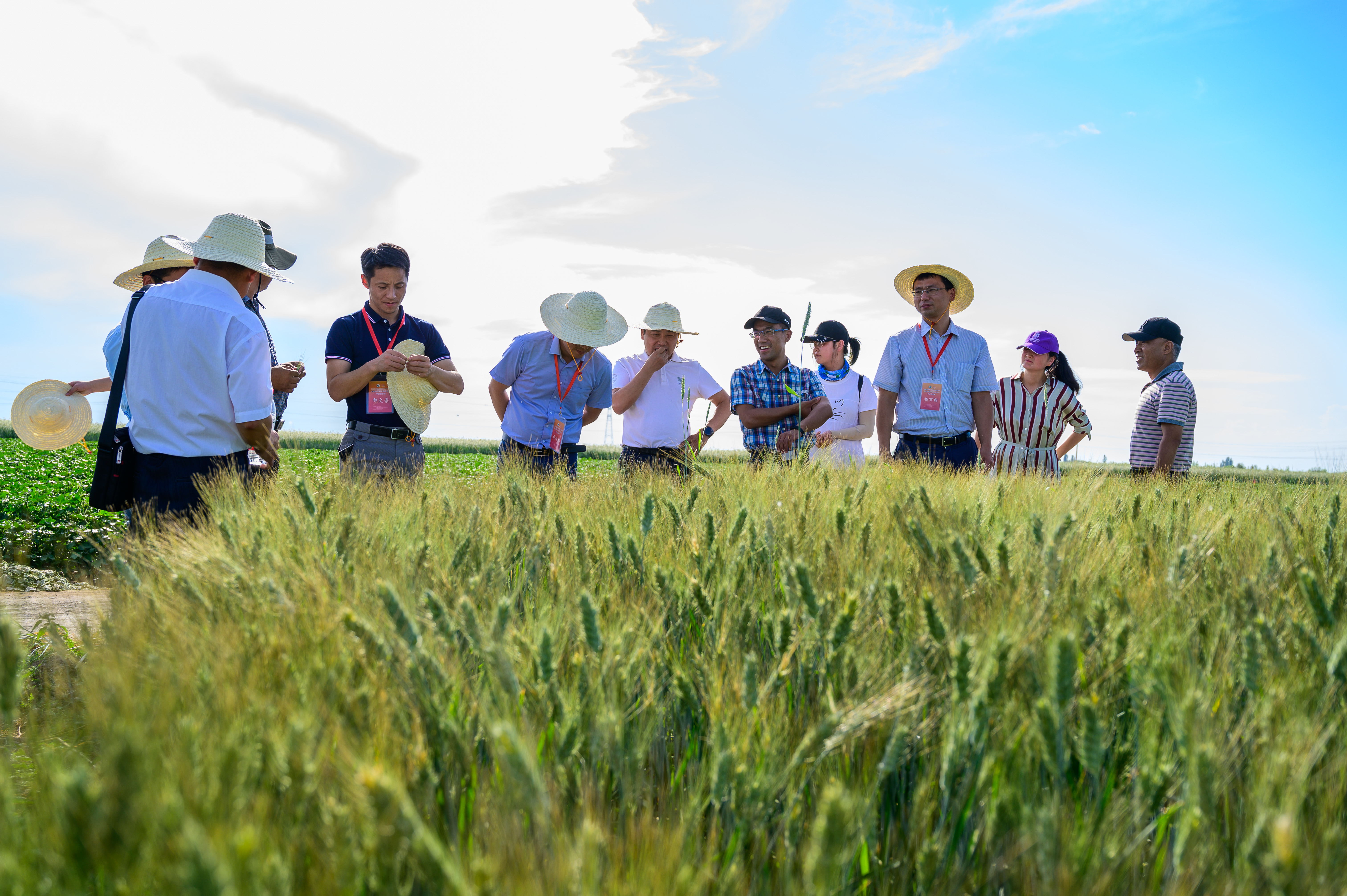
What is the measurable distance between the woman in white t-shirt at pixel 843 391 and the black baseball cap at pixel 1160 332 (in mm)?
2069

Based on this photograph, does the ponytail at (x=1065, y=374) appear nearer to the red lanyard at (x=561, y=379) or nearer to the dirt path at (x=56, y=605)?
the red lanyard at (x=561, y=379)

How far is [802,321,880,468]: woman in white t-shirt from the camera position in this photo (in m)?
6.94

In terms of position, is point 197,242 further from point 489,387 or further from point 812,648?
point 812,648

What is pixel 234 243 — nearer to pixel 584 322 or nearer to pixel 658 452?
pixel 584 322

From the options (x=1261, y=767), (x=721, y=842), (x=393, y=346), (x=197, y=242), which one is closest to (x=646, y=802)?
(x=721, y=842)

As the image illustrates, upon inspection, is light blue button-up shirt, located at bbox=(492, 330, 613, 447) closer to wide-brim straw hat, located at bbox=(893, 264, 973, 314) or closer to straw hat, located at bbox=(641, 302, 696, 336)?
straw hat, located at bbox=(641, 302, 696, 336)

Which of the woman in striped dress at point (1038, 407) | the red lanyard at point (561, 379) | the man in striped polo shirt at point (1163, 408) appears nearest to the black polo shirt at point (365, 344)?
the red lanyard at point (561, 379)

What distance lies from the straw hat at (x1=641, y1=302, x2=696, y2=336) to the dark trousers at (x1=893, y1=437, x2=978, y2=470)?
191 cm

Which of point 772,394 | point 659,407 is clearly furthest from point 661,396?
point 772,394

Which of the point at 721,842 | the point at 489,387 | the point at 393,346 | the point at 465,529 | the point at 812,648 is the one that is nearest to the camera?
the point at 721,842

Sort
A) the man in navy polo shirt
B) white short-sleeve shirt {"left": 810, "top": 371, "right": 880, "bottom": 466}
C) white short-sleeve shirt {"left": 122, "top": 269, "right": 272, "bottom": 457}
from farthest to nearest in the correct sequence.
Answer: white short-sleeve shirt {"left": 810, "top": 371, "right": 880, "bottom": 466} < the man in navy polo shirt < white short-sleeve shirt {"left": 122, "top": 269, "right": 272, "bottom": 457}

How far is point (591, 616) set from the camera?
157 cm

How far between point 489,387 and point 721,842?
444cm

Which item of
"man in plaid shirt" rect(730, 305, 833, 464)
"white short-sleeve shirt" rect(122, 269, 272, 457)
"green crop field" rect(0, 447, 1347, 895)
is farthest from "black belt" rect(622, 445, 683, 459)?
"green crop field" rect(0, 447, 1347, 895)
